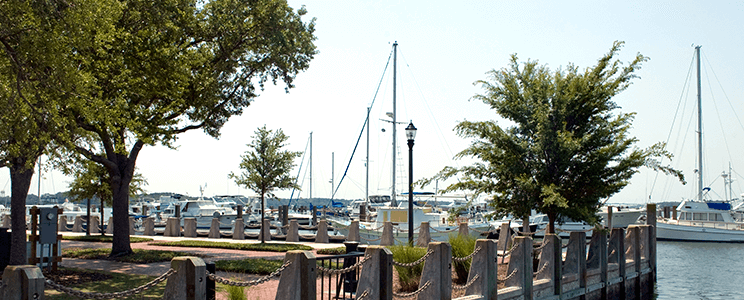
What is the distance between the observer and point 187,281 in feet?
25.1

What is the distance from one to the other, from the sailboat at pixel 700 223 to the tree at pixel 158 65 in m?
41.4

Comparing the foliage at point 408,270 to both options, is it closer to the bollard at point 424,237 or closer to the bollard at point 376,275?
the bollard at point 376,275

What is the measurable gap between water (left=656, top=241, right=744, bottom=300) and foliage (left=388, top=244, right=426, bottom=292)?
12.7 meters

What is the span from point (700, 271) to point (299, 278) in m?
28.4

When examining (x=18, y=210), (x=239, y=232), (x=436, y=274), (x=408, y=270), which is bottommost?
(x=239, y=232)

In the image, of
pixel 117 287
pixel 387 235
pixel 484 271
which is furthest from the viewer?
pixel 387 235

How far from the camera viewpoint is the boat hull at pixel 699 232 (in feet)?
162

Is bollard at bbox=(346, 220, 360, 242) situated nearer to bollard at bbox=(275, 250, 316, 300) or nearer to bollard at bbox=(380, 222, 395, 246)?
bollard at bbox=(380, 222, 395, 246)

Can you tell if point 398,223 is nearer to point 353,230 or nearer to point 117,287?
point 353,230

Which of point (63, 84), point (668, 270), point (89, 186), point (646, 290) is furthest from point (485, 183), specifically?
point (89, 186)

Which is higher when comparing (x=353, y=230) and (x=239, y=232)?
(x=353, y=230)

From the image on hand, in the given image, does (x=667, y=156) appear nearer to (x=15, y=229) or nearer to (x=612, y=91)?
(x=612, y=91)

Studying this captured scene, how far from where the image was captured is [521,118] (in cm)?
1703

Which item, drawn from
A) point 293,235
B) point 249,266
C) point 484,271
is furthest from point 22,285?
point 293,235
